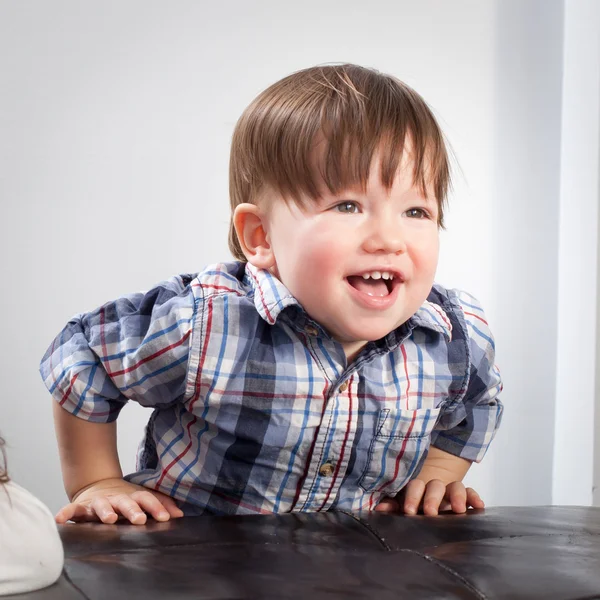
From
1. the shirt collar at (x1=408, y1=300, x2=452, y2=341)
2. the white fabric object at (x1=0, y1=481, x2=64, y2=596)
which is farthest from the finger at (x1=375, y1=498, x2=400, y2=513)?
the white fabric object at (x1=0, y1=481, x2=64, y2=596)

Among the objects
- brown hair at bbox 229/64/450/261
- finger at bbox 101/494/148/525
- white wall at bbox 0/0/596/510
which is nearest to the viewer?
finger at bbox 101/494/148/525

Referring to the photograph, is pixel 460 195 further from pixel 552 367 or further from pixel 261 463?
pixel 261 463

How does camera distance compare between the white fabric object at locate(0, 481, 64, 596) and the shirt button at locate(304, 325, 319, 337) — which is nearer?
the white fabric object at locate(0, 481, 64, 596)

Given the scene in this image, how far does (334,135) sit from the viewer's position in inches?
41.9

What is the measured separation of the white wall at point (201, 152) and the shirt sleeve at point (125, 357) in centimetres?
74

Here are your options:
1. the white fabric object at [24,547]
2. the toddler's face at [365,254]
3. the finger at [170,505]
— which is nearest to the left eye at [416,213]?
the toddler's face at [365,254]

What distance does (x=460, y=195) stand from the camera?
7.32 feet

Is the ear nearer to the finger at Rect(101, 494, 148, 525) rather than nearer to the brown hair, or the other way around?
the brown hair

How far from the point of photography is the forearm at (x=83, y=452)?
44.8 inches

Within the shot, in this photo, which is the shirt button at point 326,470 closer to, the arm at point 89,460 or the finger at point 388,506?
the finger at point 388,506

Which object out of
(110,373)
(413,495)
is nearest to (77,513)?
(110,373)

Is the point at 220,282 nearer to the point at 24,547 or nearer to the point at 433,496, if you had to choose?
the point at 433,496

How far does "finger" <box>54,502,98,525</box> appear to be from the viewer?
1.01 metres

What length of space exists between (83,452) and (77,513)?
137 millimetres
